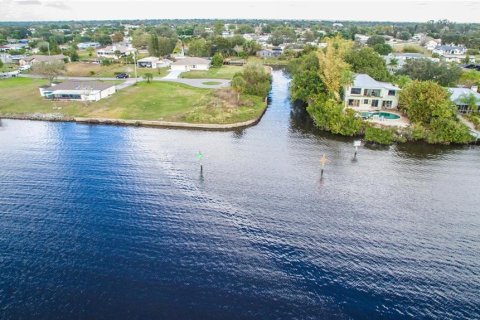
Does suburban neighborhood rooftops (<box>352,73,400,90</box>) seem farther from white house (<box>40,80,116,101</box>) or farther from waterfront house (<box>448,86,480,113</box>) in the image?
white house (<box>40,80,116,101</box>)

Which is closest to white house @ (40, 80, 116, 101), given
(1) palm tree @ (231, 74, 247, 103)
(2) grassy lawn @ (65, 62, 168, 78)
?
(2) grassy lawn @ (65, 62, 168, 78)

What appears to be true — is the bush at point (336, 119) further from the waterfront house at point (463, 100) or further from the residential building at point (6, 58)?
the residential building at point (6, 58)

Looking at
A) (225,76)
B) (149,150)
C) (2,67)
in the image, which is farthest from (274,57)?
(149,150)

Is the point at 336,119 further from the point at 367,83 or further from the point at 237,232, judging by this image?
the point at 237,232

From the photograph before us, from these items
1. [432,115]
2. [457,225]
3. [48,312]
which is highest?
[432,115]

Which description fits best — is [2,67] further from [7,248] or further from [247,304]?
[247,304]
